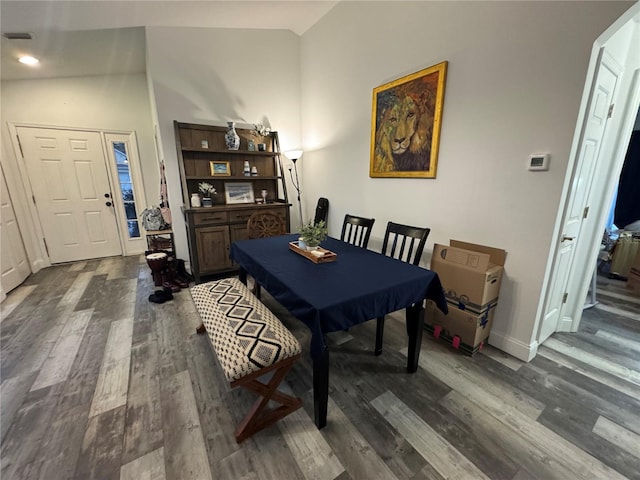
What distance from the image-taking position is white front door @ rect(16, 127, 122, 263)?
3.72 metres

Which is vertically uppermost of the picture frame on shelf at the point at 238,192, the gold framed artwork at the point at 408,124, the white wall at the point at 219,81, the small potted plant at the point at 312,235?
the white wall at the point at 219,81

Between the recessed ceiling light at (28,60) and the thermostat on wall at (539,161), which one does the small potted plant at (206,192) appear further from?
the thermostat on wall at (539,161)

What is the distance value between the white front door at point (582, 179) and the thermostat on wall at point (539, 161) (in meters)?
0.16

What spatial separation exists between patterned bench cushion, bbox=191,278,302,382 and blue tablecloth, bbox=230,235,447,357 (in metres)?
0.17

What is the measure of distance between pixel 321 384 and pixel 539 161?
1.90 m

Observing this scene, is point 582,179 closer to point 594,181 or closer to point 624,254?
point 594,181

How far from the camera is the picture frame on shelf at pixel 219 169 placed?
11.2ft

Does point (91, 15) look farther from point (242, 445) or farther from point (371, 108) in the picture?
point (242, 445)

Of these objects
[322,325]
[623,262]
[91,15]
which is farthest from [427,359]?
[91,15]

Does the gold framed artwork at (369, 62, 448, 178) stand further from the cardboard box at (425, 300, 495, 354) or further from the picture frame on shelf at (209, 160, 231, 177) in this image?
the picture frame on shelf at (209, 160, 231, 177)

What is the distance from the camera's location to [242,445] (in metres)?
1.34

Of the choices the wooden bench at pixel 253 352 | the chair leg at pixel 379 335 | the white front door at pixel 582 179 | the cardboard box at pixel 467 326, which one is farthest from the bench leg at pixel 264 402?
the white front door at pixel 582 179

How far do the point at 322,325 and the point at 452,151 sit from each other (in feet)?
5.88

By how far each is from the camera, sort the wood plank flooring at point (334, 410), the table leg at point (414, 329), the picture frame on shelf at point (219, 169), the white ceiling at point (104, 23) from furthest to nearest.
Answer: the picture frame on shelf at point (219, 169), the white ceiling at point (104, 23), the table leg at point (414, 329), the wood plank flooring at point (334, 410)
